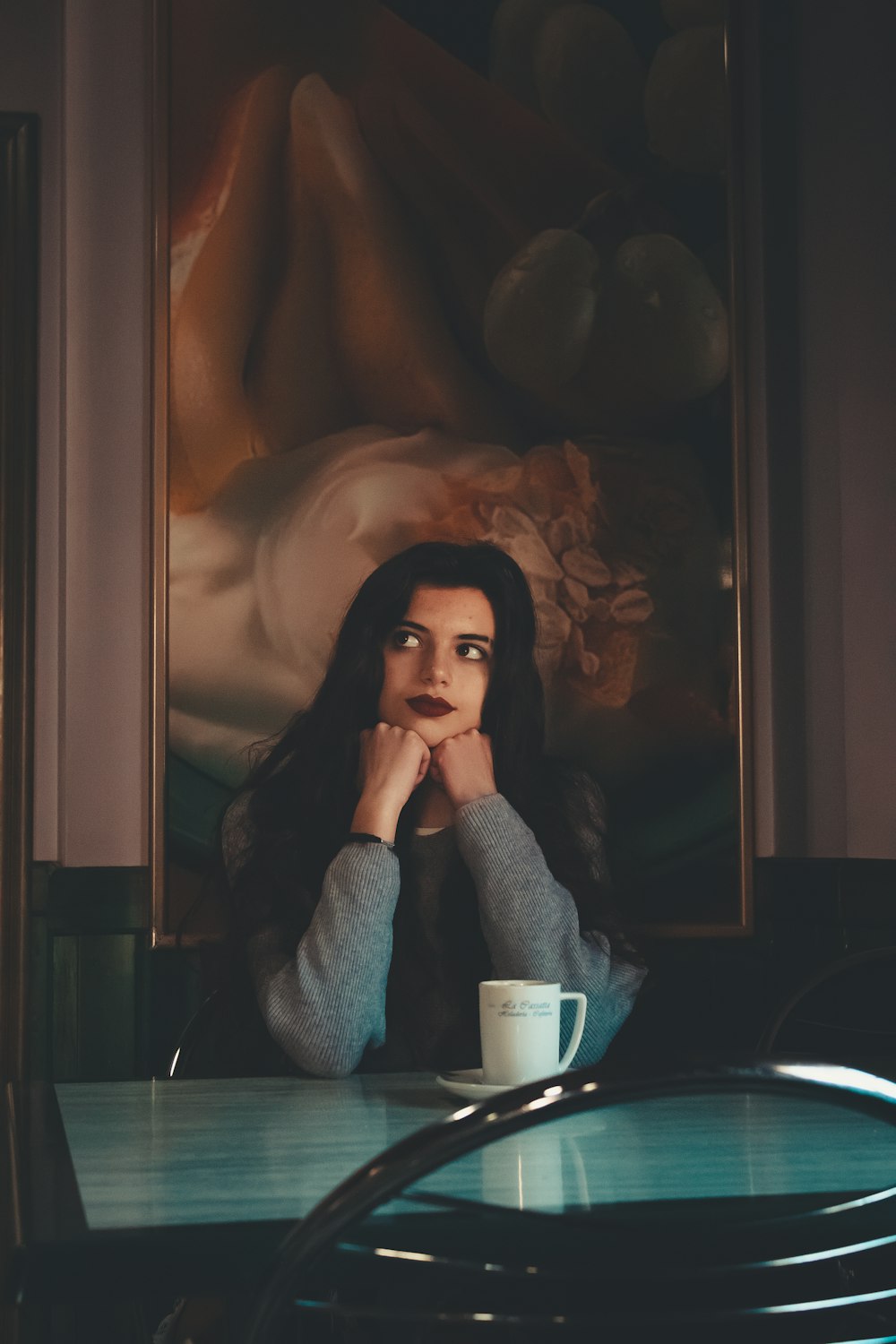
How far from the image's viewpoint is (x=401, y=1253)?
74cm

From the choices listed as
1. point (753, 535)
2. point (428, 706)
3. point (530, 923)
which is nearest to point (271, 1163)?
point (530, 923)

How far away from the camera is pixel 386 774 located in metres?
1.96

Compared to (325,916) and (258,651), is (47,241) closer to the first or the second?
(258,651)

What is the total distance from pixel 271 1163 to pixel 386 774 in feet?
3.35

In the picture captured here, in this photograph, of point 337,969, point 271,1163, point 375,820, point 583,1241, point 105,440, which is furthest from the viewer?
point 105,440

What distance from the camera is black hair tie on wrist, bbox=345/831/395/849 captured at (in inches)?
70.0

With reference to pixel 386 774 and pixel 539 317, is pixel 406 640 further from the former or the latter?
pixel 539 317

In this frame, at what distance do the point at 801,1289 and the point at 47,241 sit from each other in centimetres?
188

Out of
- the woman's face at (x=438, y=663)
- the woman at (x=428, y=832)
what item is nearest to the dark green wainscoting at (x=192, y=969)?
the woman at (x=428, y=832)

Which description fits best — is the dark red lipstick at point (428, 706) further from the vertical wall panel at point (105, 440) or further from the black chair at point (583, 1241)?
the black chair at point (583, 1241)

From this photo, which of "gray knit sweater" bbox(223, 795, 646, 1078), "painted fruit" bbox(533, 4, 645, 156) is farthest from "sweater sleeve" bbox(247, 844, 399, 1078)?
"painted fruit" bbox(533, 4, 645, 156)

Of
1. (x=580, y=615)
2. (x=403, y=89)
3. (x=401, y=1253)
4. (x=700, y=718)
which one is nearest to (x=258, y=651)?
(x=580, y=615)

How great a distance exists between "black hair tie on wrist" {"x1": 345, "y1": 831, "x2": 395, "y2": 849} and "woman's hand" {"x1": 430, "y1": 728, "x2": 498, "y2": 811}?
21 cm

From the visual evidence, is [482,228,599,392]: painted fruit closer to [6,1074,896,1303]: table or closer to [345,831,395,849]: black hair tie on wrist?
[345,831,395,849]: black hair tie on wrist
